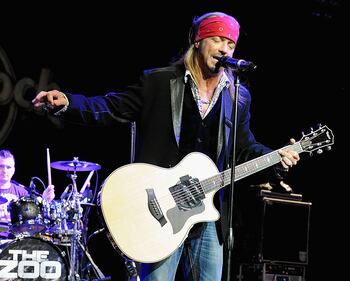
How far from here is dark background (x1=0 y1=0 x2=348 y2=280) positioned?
6895 millimetres

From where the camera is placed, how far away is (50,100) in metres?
3.06

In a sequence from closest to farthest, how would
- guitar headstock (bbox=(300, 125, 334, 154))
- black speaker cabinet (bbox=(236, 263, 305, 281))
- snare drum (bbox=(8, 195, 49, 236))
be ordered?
guitar headstock (bbox=(300, 125, 334, 154)) → snare drum (bbox=(8, 195, 49, 236)) → black speaker cabinet (bbox=(236, 263, 305, 281))

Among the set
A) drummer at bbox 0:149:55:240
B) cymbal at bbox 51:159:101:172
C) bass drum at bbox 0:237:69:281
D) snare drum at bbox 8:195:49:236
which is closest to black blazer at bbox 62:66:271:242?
snare drum at bbox 8:195:49:236

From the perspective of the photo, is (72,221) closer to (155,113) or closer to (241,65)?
(155,113)

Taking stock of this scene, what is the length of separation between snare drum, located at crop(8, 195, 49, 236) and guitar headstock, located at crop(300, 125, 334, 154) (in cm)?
331

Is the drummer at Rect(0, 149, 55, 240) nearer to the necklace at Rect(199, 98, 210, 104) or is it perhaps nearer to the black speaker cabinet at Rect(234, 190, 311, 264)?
the black speaker cabinet at Rect(234, 190, 311, 264)

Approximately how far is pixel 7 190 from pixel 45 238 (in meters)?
1.26

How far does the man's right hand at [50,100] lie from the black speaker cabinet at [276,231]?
3772mm

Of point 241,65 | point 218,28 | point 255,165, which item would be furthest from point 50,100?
point 255,165

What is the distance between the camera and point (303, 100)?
750 centimetres

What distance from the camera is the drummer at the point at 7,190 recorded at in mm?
6191

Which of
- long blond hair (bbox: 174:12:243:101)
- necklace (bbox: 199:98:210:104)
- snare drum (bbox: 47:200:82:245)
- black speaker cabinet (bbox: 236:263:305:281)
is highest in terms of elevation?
long blond hair (bbox: 174:12:243:101)

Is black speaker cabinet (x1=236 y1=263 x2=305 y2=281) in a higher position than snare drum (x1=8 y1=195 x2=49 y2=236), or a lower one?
lower

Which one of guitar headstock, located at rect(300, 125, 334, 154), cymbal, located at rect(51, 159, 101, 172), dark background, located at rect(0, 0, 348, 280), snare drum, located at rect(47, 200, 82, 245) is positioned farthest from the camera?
dark background, located at rect(0, 0, 348, 280)
